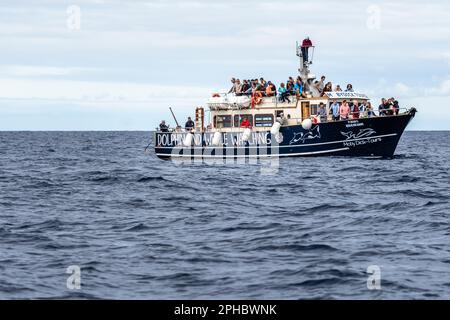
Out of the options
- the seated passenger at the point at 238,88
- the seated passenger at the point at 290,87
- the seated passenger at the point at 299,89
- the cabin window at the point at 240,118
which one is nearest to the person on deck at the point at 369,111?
the seated passenger at the point at 299,89

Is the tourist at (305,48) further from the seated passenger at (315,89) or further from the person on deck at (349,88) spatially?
the person on deck at (349,88)

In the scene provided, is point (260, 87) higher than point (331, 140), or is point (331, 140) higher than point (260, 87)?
point (260, 87)

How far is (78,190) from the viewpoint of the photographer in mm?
26188

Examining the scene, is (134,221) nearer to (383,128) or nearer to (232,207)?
(232,207)

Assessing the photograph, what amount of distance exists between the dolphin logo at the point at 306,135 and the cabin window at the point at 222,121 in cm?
441

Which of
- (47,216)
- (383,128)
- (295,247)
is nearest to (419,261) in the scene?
(295,247)

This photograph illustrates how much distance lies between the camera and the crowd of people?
3834 centimetres

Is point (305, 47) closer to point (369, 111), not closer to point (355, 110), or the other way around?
point (355, 110)

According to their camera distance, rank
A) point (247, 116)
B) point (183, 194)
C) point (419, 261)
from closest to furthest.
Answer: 1. point (419, 261)
2. point (183, 194)
3. point (247, 116)

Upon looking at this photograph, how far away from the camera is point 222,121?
40812 millimetres

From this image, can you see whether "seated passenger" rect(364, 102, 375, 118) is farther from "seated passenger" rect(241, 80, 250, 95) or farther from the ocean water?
the ocean water

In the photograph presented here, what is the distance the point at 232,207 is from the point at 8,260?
322 inches

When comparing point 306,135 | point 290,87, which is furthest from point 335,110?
point 290,87

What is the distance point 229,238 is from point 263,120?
2397 cm
